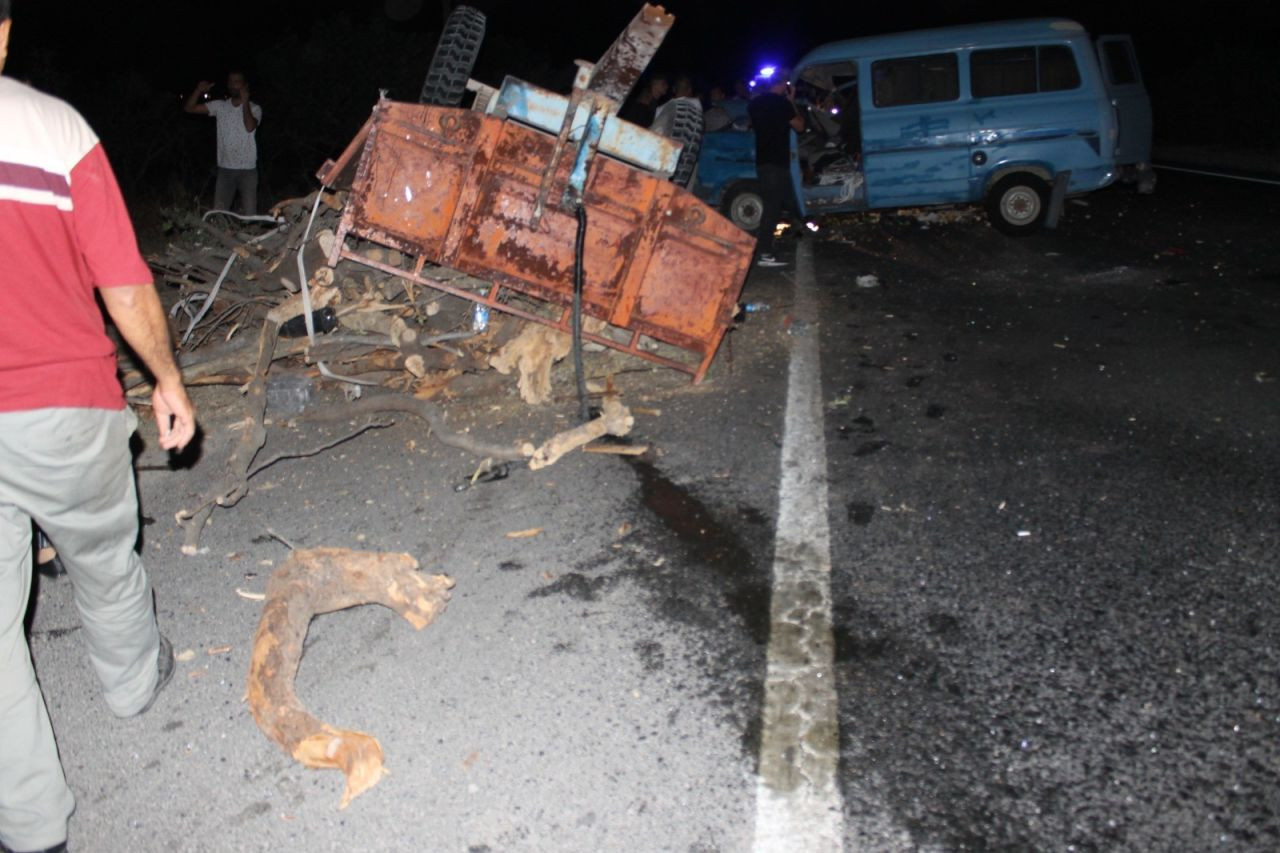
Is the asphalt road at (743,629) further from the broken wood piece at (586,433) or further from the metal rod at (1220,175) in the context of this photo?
the metal rod at (1220,175)

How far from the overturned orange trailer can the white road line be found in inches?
56.2

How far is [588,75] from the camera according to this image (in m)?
5.49

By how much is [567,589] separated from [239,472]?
206cm

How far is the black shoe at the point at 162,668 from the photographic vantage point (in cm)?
323

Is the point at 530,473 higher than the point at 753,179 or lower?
lower

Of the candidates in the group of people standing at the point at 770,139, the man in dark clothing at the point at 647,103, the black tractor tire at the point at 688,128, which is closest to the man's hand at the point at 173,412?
the black tractor tire at the point at 688,128

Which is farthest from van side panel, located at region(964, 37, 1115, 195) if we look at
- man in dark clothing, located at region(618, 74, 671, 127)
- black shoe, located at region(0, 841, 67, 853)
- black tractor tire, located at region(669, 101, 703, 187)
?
black shoe, located at region(0, 841, 67, 853)

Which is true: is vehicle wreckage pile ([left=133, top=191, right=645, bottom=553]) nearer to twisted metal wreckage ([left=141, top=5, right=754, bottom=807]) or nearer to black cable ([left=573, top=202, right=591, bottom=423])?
twisted metal wreckage ([left=141, top=5, right=754, bottom=807])

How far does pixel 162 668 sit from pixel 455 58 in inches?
156

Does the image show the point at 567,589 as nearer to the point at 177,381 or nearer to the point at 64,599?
the point at 177,381

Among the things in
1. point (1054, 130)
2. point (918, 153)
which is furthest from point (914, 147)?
point (1054, 130)

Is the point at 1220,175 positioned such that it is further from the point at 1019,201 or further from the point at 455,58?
the point at 455,58

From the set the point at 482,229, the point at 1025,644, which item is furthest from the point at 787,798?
the point at 482,229

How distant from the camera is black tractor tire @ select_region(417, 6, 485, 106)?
18.7 ft
